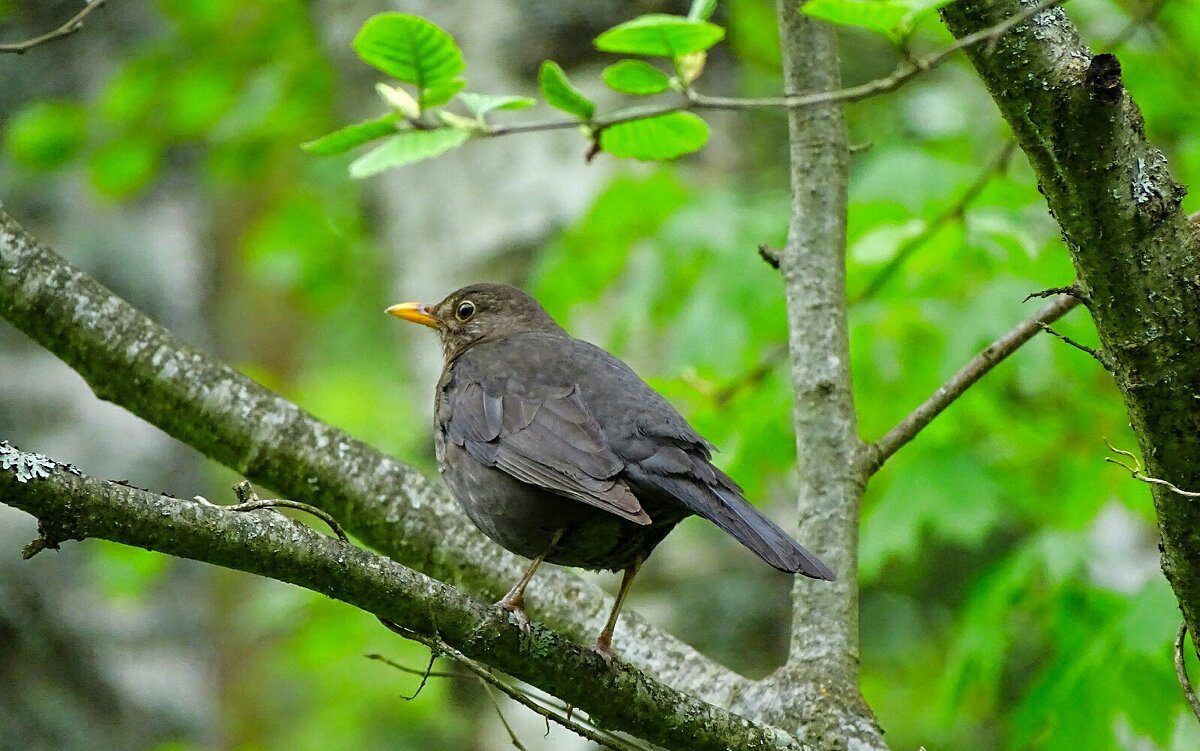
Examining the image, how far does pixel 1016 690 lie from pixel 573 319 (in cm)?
448

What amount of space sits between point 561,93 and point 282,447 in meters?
1.33

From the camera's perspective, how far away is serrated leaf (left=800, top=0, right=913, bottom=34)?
6.53 ft

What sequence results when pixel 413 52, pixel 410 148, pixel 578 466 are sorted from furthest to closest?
pixel 578 466
pixel 410 148
pixel 413 52

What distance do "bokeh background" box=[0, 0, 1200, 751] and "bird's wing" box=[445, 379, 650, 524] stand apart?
0.58 meters

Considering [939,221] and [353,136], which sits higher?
[939,221]

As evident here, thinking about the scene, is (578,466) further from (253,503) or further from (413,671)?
(253,503)

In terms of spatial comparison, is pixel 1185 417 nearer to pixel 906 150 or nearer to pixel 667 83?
pixel 667 83

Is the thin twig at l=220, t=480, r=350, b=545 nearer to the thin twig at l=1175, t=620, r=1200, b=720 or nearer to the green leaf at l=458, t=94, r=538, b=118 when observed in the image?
the green leaf at l=458, t=94, r=538, b=118

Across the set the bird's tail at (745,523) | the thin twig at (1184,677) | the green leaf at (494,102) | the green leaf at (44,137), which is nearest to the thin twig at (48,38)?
the green leaf at (494,102)

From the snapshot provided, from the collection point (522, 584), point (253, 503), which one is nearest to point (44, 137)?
point (522, 584)

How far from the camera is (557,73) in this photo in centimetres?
249

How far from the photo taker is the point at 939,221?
12.2ft

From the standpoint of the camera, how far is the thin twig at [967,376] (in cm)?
270

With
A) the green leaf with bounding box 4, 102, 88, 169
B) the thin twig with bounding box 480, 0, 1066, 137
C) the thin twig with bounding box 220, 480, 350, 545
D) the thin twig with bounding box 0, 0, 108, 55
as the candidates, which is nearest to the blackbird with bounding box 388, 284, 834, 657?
the thin twig with bounding box 220, 480, 350, 545
